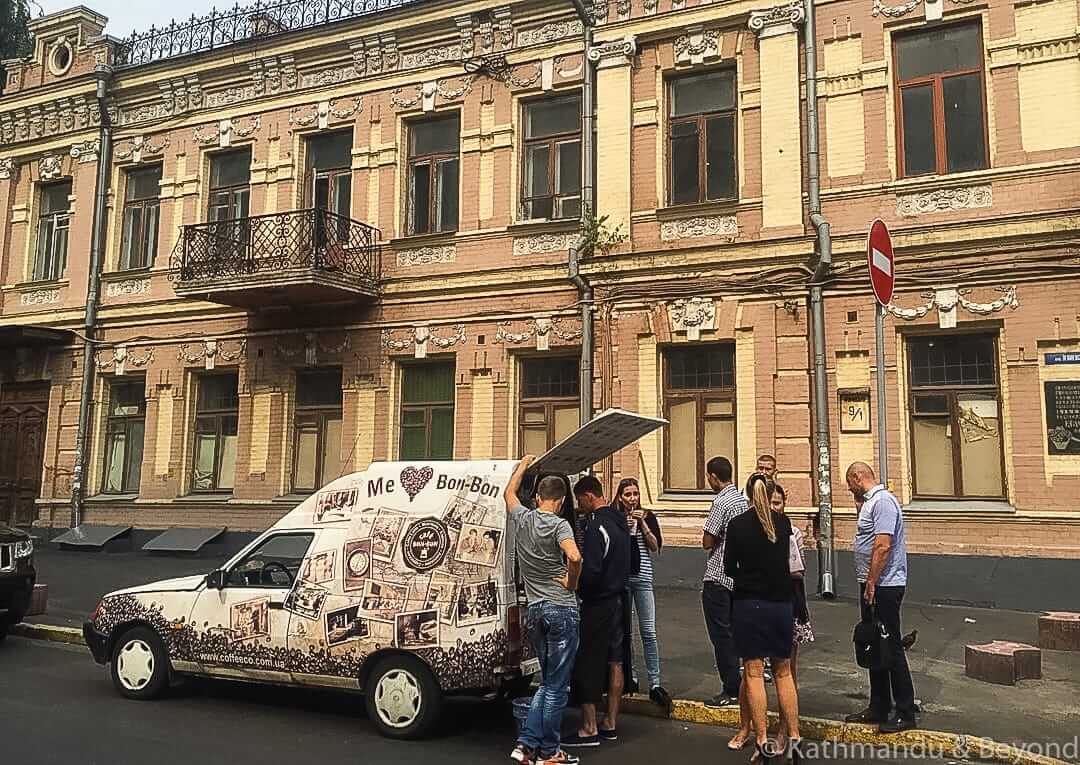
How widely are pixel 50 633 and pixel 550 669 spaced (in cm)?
726

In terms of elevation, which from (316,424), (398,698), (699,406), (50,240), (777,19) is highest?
(777,19)

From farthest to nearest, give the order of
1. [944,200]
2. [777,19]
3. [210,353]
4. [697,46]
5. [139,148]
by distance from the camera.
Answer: [139,148] < [210,353] < [697,46] < [777,19] < [944,200]

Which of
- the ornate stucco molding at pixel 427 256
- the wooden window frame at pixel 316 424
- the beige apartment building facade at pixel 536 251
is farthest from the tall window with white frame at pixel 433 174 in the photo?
the wooden window frame at pixel 316 424

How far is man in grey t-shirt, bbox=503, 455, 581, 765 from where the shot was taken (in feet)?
19.2

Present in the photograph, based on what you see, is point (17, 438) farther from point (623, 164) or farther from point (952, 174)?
point (952, 174)

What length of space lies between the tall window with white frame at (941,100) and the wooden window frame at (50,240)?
16537mm

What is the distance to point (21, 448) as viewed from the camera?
63.3 ft

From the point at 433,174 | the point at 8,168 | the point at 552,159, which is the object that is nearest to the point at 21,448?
the point at 8,168

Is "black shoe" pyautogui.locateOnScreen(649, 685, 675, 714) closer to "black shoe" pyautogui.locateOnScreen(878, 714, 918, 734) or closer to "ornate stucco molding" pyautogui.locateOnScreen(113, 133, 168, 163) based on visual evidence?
"black shoe" pyautogui.locateOnScreen(878, 714, 918, 734)

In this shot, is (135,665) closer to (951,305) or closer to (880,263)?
(880,263)

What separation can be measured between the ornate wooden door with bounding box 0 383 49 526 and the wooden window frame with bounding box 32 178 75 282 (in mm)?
2473

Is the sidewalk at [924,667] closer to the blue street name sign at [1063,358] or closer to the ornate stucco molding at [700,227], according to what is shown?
the blue street name sign at [1063,358]

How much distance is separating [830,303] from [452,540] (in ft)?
26.9

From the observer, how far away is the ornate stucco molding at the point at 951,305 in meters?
12.1
